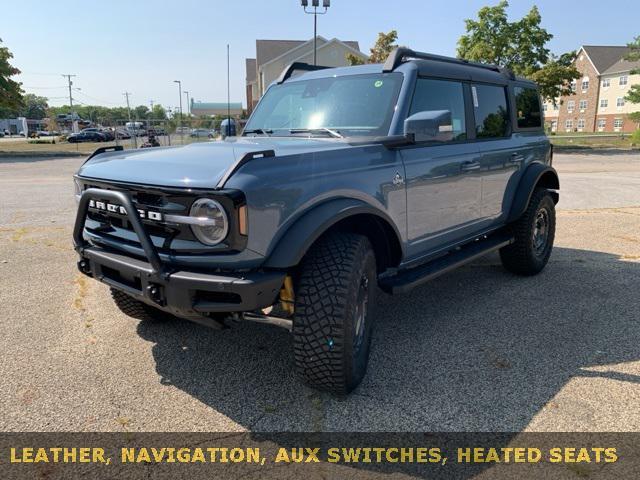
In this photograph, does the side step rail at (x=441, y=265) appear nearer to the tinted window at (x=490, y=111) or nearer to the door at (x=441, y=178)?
the door at (x=441, y=178)

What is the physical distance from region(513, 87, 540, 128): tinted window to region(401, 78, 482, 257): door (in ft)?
3.98

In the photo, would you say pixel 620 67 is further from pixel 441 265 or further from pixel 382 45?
pixel 441 265

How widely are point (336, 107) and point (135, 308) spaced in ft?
7.15

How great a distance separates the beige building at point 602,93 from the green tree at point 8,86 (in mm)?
58053

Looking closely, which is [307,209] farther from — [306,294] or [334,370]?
[334,370]

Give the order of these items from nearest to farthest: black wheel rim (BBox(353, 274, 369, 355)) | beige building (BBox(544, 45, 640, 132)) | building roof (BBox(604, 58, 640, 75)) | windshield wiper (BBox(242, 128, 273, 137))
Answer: black wheel rim (BBox(353, 274, 369, 355))
windshield wiper (BBox(242, 128, 273, 137))
building roof (BBox(604, 58, 640, 75))
beige building (BBox(544, 45, 640, 132))

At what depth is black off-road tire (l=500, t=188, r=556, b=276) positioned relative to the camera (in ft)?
16.9

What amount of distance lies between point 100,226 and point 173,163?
70 centimetres

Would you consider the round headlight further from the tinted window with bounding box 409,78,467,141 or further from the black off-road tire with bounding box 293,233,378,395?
the tinted window with bounding box 409,78,467,141

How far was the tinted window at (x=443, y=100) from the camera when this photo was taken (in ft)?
12.4

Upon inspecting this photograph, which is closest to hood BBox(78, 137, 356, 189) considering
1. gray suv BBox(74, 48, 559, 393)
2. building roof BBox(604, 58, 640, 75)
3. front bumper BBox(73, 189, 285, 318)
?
gray suv BBox(74, 48, 559, 393)

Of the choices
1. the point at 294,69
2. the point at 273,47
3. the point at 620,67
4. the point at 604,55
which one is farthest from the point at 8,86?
the point at 604,55

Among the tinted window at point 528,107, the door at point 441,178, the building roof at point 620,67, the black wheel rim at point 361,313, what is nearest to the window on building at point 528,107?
the tinted window at point 528,107

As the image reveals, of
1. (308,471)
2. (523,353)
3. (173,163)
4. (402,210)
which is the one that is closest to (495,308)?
(523,353)
